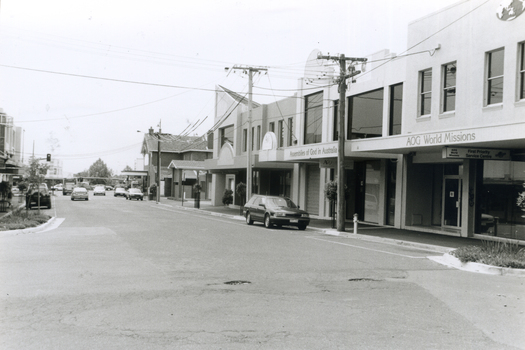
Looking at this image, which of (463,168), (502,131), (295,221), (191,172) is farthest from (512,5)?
(191,172)

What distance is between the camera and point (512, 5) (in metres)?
16.4

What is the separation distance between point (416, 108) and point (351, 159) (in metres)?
5.94

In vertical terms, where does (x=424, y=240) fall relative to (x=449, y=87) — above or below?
below

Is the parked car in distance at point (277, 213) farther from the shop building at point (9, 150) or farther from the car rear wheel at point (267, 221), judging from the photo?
the shop building at point (9, 150)

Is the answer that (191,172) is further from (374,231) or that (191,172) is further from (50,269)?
(50,269)

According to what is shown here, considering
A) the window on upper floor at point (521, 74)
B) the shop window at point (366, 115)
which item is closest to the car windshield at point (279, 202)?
the shop window at point (366, 115)

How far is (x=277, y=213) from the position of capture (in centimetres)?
2206

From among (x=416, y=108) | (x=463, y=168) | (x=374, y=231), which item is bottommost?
(x=374, y=231)

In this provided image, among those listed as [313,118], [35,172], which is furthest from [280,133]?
[35,172]

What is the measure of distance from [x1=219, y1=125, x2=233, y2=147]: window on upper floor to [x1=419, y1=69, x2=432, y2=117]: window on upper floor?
2472 centimetres

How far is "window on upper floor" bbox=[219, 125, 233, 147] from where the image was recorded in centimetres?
4447

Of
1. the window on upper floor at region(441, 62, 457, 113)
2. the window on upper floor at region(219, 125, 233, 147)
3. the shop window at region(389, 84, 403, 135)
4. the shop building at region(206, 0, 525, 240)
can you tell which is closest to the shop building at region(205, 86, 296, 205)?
the window on upper floor at region(219, 125, 233, 147)

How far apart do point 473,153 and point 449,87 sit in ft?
10.3

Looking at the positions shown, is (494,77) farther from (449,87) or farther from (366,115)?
(366,115)
